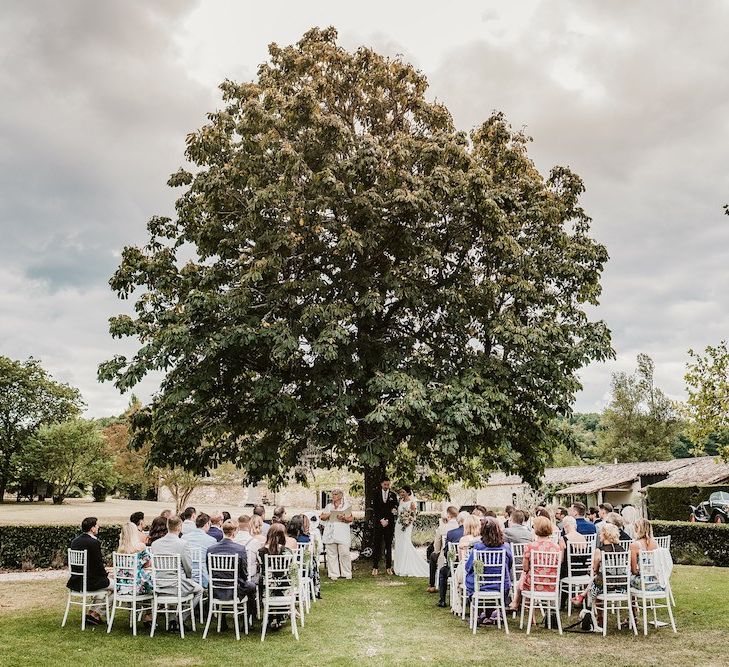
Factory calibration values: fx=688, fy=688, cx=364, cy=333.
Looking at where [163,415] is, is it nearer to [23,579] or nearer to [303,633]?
[23,579]

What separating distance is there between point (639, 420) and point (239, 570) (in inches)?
2495

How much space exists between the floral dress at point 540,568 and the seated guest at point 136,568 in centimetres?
554

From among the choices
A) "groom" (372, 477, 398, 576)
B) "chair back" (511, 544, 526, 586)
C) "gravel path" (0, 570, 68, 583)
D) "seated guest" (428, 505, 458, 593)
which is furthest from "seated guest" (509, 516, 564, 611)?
"gravel path" (0, 570, 68, 583)

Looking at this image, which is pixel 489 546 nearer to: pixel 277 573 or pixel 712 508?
pixel 277 573

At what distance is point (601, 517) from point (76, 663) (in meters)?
9.48

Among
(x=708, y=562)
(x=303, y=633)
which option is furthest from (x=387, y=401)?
(x=708, y=562)

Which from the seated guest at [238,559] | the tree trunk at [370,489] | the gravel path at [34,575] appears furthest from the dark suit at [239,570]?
the tree trunk at [370,489]

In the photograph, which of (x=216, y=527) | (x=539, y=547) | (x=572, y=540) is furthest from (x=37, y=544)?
(x=572, y=540)

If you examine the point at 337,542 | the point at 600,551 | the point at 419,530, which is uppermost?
the point at 600,551

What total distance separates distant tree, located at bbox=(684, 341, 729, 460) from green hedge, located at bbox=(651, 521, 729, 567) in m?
2.18

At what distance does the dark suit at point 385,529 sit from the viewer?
1752 cm

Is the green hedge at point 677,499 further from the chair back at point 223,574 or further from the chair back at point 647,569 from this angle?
the chair back at point 223,574

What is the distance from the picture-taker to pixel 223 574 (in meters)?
9.82

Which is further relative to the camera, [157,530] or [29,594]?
[29,594]
